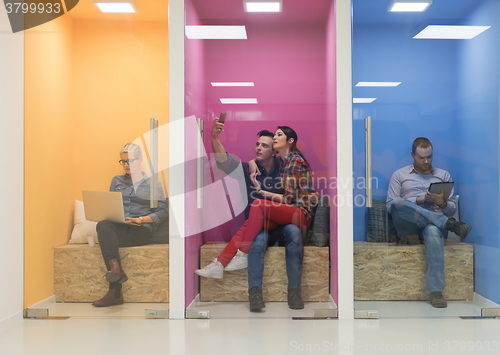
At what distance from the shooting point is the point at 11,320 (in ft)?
9.15

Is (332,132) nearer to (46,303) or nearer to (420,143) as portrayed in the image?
(420,143)

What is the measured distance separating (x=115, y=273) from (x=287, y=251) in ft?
4.01

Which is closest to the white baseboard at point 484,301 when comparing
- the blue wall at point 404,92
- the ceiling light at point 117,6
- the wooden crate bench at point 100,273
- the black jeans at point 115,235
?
the blue wall at point 404,92

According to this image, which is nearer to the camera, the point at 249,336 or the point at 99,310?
the point at 249,336

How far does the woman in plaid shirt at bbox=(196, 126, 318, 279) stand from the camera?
2.98 m

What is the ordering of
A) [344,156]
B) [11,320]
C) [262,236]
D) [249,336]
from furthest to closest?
[262,236] < [344,156] < [11,320] < [249,336]

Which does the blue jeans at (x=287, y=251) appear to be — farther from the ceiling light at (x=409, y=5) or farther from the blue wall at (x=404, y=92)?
the ceiling light at (x=409, y=5)

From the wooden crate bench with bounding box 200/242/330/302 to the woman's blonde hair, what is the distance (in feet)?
2.64

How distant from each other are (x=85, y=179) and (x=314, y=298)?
6.05 ft

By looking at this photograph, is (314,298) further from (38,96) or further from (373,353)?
(38,96)

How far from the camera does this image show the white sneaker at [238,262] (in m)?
3.04

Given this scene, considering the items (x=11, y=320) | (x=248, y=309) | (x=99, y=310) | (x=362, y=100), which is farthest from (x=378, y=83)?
(x=11, y=320)

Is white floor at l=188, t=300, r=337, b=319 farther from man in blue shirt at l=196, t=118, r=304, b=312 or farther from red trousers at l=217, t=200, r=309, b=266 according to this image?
red trousers at l=217, t=200, r=309, b=266

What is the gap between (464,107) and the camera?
9.86 feet
